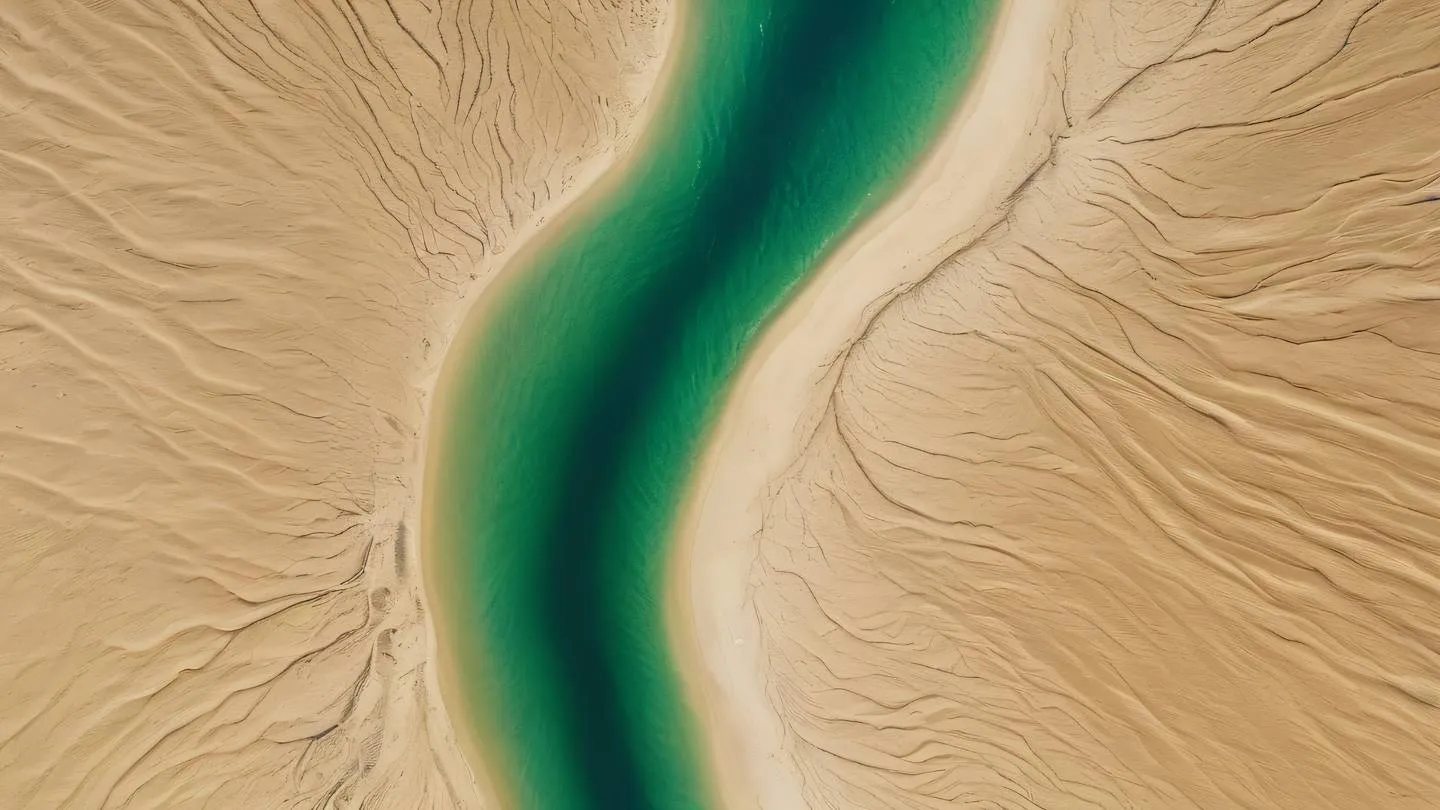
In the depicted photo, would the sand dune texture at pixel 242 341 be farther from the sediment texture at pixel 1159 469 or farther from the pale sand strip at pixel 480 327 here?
the sediment texture at pixel 1159 469

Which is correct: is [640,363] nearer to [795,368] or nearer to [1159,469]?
[795,368]

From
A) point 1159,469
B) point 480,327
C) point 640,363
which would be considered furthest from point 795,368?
point 1159,469

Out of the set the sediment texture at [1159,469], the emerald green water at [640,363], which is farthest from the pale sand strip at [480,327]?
the sediment texture at [1159,469]

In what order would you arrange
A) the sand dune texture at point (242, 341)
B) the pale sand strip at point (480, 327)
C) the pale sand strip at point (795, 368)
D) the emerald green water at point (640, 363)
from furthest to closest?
the emerald green water at point (640, 363)
the pale sand strip at point (480, 327)
the pale sand strip at point (795, 368)
the sand dune texture at point (242, 341)

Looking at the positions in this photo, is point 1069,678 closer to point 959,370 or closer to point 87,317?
point 959,370

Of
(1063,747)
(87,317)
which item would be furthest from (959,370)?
(87,317)

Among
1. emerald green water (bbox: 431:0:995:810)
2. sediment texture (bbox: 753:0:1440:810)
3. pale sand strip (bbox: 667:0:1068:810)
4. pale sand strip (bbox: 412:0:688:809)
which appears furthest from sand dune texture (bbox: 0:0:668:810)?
sediment texture (bbox: 753:0:1440:810)

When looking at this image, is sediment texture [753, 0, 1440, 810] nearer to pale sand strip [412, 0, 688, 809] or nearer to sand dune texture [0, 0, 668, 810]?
pale sand strip [412, 0, 688, 809]
